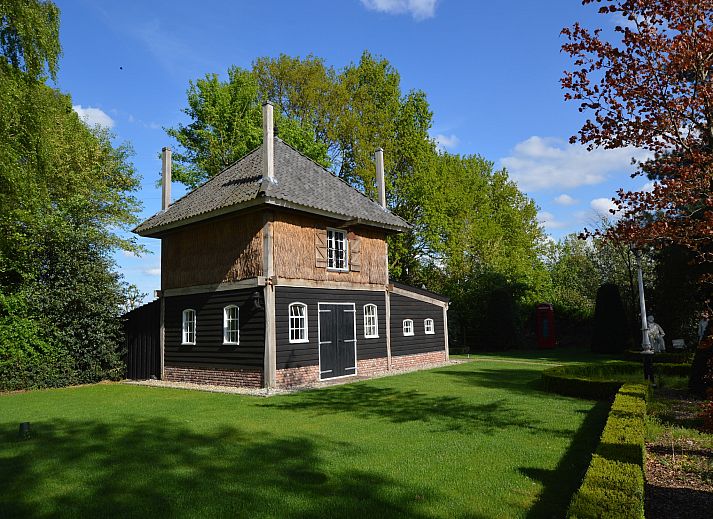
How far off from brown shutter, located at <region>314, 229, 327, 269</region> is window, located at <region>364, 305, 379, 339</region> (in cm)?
275

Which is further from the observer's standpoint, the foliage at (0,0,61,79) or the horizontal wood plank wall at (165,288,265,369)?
the horizontal wood plank wall at (165,288,265,369)

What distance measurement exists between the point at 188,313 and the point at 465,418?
11365 millimetres

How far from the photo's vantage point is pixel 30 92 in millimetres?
13820

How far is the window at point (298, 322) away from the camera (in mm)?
14953

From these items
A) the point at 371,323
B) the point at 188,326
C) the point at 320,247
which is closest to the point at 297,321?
the point at 320,247

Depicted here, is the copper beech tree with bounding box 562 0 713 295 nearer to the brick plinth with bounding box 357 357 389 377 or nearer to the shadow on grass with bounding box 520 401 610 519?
the shadow on grass with bounding box 520 401 610 519

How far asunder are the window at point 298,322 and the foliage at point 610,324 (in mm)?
17792

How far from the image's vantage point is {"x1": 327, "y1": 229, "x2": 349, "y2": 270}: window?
16.7 metres

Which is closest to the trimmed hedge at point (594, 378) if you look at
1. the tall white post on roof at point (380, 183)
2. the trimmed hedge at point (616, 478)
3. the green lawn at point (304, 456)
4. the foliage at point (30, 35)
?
the green lawn at point (304, 456)

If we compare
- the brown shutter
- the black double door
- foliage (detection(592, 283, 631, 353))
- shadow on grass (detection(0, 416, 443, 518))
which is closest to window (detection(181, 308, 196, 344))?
the black double door

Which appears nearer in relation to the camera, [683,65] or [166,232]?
[683,65]

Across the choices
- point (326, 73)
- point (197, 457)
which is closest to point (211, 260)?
point (197, 457)

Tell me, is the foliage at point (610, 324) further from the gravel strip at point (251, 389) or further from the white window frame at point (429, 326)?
the gravel strip at point (251, 389)

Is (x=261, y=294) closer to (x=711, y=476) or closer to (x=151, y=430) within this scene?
(x=151, y=430)
